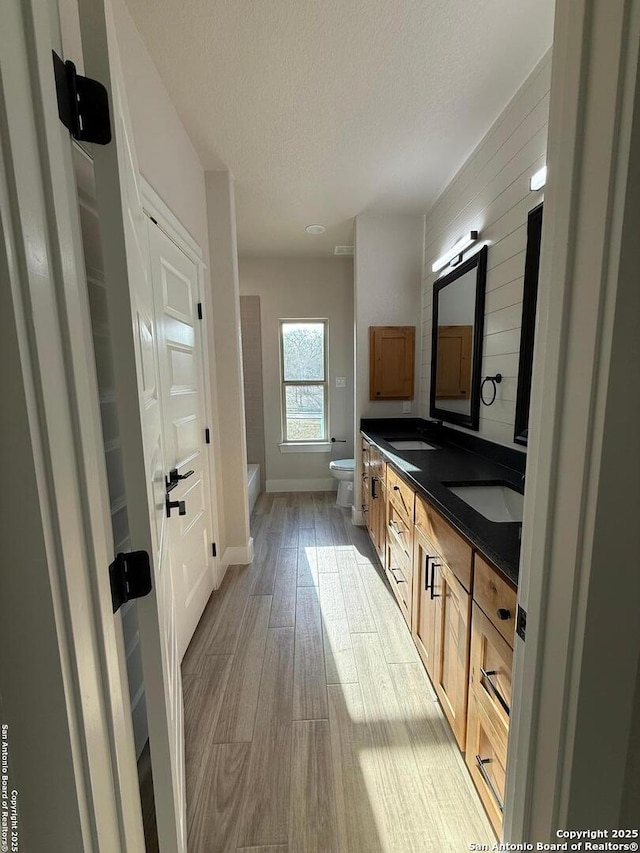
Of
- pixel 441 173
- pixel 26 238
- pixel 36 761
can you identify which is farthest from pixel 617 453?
pixel 441 173

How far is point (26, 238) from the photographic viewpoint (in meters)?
0.46

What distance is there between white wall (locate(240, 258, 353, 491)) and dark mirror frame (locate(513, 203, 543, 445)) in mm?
2663

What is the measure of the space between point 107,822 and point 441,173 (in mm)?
3308

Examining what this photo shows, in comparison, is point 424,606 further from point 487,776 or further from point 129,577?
point 129,577

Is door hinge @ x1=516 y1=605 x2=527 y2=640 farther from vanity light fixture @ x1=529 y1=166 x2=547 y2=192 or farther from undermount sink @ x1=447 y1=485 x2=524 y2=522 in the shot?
vanity light fixture @ x1=529 y1=166 x2=547 y2=192

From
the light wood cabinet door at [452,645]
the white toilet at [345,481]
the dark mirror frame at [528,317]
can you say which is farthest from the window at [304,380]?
the light wood cabinet door at [452,645]

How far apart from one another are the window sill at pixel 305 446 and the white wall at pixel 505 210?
2433mm

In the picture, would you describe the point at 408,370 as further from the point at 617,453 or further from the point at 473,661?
the point at 617,453

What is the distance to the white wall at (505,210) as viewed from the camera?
5.30 feet

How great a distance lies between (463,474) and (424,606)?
656 mm

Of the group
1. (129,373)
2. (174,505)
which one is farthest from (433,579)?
(129,373)

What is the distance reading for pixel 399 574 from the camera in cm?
206

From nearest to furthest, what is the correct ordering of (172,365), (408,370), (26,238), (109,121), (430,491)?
(26,238)
(109,121)
(430,491)
(172,365)
(408,370)

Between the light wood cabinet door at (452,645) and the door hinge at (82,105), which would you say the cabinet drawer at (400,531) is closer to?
the light wood cabinet door at (452,645)
